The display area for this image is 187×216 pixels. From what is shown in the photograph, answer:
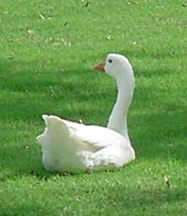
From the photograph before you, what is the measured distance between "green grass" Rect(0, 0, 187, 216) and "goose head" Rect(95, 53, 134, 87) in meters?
0.69

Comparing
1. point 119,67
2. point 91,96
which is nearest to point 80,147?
point 119,67

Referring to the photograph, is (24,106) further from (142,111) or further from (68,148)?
(68,148)

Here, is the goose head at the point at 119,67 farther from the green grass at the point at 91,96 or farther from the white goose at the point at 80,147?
the green grass at the point at 91,96

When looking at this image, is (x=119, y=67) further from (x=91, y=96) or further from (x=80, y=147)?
(x=91, y=96)

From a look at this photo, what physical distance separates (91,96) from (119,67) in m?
2.38

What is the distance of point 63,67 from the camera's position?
512 inches

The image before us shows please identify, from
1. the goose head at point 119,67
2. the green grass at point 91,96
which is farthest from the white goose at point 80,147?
the goose head at point 119,67

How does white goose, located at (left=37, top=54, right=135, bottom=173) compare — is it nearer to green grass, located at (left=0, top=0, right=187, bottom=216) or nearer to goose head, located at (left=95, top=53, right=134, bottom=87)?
green grass, located at (left=0, top=0, right=187, bottom=216)

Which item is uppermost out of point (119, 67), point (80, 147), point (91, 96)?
point (119, 67)

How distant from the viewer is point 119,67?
9.02 meters

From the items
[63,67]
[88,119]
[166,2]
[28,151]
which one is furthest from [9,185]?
[166,2]

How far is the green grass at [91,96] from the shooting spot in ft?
24.8

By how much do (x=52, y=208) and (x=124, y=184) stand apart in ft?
2.61

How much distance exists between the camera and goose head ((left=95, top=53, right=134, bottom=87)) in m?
8.95
